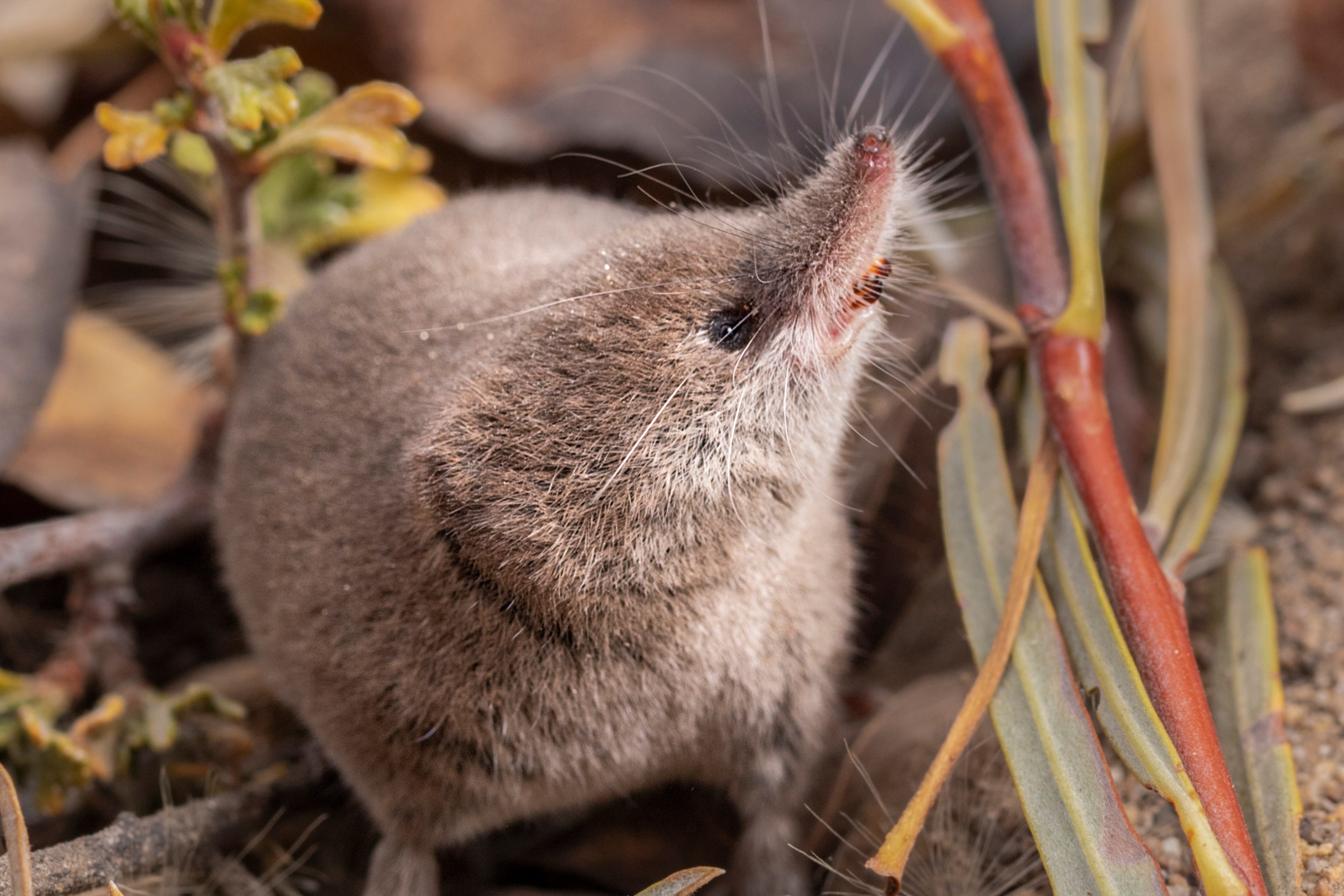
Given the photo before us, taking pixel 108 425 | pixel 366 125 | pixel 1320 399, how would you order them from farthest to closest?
pixel 108 425
pixel 1320 399
pixel 366 125

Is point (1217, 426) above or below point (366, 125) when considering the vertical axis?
above

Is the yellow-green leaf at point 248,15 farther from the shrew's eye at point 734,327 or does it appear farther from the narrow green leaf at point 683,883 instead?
the narrow green leaf at point 683,883

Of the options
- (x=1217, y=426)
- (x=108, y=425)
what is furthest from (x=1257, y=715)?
(x=108, y=425)

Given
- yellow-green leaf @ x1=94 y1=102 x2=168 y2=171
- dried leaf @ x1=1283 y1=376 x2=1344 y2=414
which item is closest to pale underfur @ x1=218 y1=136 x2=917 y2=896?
yellow-green leaf @ x1=94 y1=102 x2=168 y2=171

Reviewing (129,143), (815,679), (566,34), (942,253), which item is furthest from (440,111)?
(815,679)

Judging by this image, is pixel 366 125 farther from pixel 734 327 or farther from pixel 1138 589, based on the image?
pixel 1138 589

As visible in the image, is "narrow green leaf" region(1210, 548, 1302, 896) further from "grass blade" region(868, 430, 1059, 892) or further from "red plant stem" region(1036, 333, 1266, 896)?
"grass blade" region(868, 430, 1059, 892)
